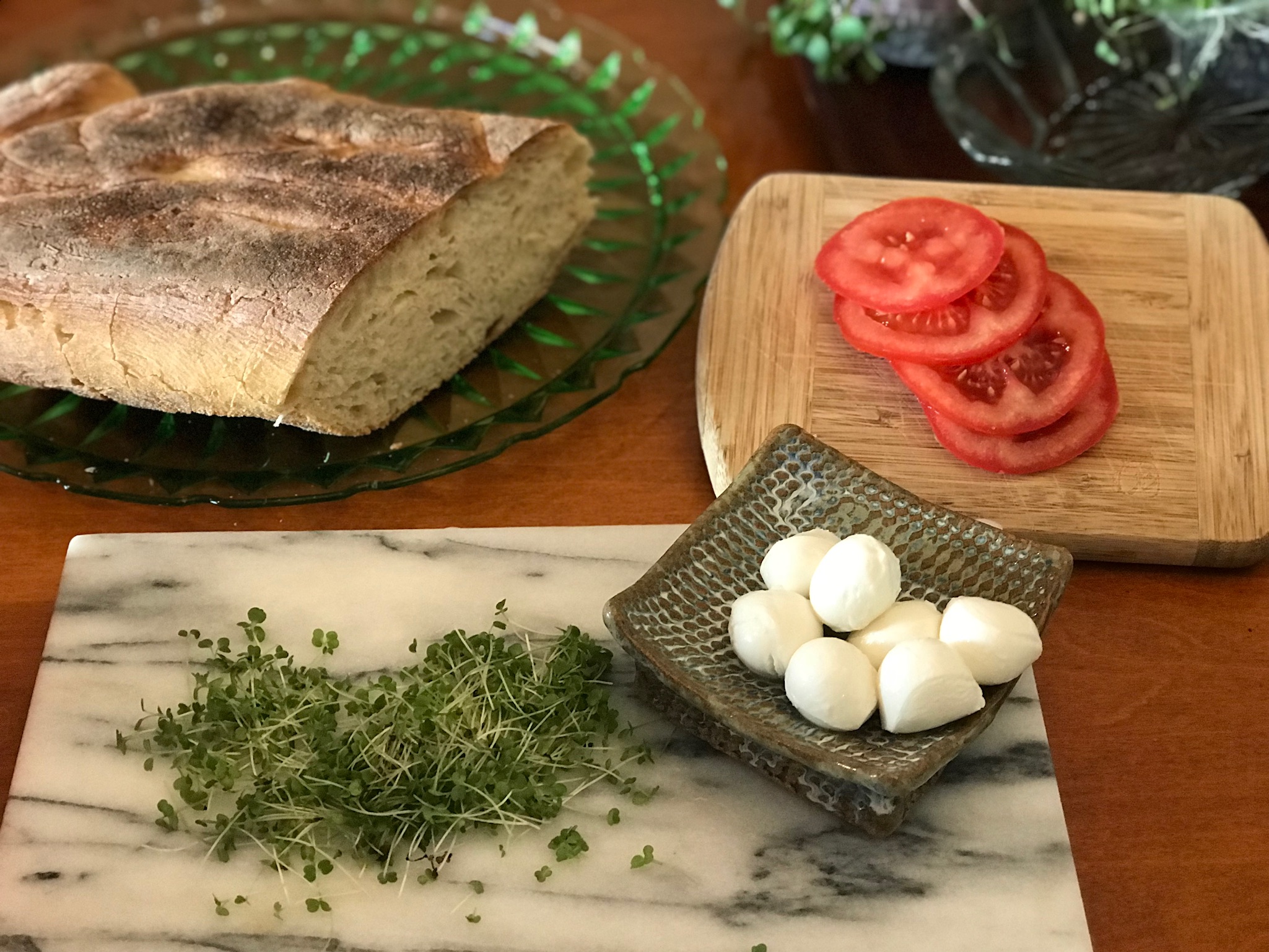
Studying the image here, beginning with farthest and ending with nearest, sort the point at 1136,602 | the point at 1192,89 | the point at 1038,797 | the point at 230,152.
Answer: the point at 1192,89 < the point at 230,152 < the point at 1136,602 < the point at 1038,797

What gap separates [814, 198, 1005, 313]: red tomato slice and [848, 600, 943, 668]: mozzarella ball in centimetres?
51

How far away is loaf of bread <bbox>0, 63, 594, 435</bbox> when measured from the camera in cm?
168

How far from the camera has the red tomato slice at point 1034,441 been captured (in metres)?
1.71

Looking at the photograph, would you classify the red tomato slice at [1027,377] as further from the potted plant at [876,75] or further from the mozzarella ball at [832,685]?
the potted plant at [876,75]

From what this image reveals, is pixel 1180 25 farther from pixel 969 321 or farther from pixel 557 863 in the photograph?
pixel 557 863

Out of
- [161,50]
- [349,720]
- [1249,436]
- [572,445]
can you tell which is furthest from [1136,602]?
[161,50]

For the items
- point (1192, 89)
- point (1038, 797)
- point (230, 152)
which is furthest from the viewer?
point (1192, 89)

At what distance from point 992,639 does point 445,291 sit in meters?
0.95

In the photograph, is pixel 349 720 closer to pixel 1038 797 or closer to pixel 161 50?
pixel 1038 797

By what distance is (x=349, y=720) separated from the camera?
1.47m

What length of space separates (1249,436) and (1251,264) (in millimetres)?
353

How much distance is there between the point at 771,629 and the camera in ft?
4.47

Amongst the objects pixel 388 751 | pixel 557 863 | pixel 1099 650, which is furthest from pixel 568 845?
pixel 1099 650

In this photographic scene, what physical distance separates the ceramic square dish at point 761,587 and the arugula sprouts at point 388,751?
0.38 feet
